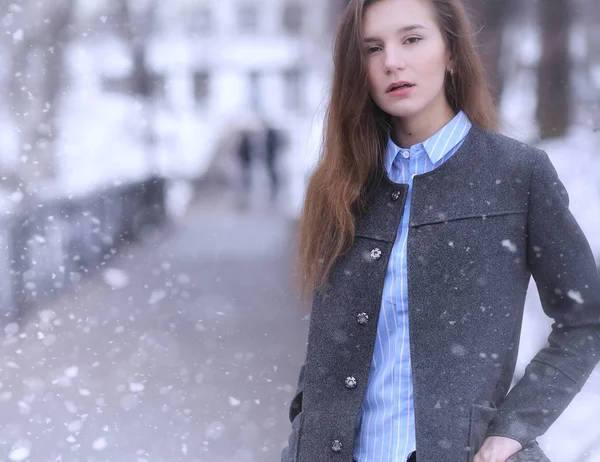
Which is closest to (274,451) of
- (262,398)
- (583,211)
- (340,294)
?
(262,398)

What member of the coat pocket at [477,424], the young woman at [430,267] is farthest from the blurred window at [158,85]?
the coat pocket at [477,424]

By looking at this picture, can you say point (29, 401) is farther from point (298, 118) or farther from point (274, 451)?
point (298, 118)

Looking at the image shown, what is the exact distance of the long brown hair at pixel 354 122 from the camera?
1557 millimetres

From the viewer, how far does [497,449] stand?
1.38 meters

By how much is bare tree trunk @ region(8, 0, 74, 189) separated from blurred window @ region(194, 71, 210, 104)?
580 millimetres

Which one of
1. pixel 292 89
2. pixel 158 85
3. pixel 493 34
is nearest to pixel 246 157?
pixel 292 89

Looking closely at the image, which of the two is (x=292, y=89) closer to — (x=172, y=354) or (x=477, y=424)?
(x=172, y=354)

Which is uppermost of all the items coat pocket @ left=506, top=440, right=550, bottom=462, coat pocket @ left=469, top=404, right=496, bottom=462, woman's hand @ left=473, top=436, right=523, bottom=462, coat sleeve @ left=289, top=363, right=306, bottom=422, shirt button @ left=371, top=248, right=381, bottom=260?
shirt button @ left=371, top=248, right=381, bottom=260

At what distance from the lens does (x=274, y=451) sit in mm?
3244

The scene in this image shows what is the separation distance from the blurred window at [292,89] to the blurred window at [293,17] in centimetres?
17

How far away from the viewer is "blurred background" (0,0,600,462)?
307 cm

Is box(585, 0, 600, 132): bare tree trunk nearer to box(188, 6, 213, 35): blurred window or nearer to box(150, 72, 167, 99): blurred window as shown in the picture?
box(188, 6, 213, 35): blurred window

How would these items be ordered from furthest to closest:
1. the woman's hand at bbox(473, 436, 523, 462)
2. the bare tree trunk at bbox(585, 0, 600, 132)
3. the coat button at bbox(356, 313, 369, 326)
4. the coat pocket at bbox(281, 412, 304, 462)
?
the bare tree trunk at bbox(585, 0, 600, 132), the coat pocket at bbox(281, 412, 304, 462), the coat button at bbox(356, 313, 369, 326), the woman's hand at bbox(473, 436, 523, 462)

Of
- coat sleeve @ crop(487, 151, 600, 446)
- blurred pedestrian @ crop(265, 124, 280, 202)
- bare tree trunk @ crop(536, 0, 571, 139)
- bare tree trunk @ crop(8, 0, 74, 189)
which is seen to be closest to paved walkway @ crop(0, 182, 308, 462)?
blurred pedestrian @ crop(265, 124, 280, 202)
